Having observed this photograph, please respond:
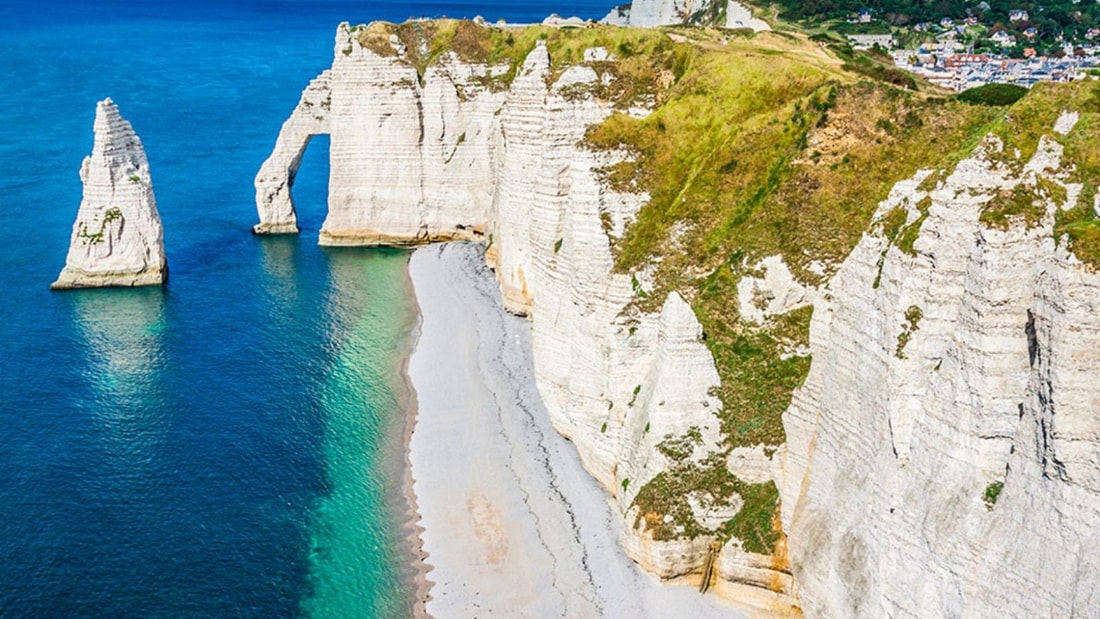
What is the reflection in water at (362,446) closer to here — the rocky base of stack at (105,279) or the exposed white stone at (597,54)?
the rocky base of stack at (105,279)

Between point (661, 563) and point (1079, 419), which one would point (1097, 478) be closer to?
point (1079, 419)

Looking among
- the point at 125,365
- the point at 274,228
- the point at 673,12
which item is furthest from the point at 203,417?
the point at 673,12

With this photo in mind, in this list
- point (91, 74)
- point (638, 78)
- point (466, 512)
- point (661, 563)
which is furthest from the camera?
point (91, 74)

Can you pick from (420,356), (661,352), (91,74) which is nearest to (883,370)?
(661,352)

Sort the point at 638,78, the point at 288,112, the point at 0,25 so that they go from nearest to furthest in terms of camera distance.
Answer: the point at 638,78, the point at 288,112, the point at 0,25

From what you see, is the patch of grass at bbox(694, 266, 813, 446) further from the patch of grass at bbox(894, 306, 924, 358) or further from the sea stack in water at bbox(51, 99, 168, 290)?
the sea stack in water at bbox(51, 99, 168, 290)

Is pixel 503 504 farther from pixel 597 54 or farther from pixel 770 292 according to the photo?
pixel 597 54

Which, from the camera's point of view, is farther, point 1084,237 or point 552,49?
point 552,49
